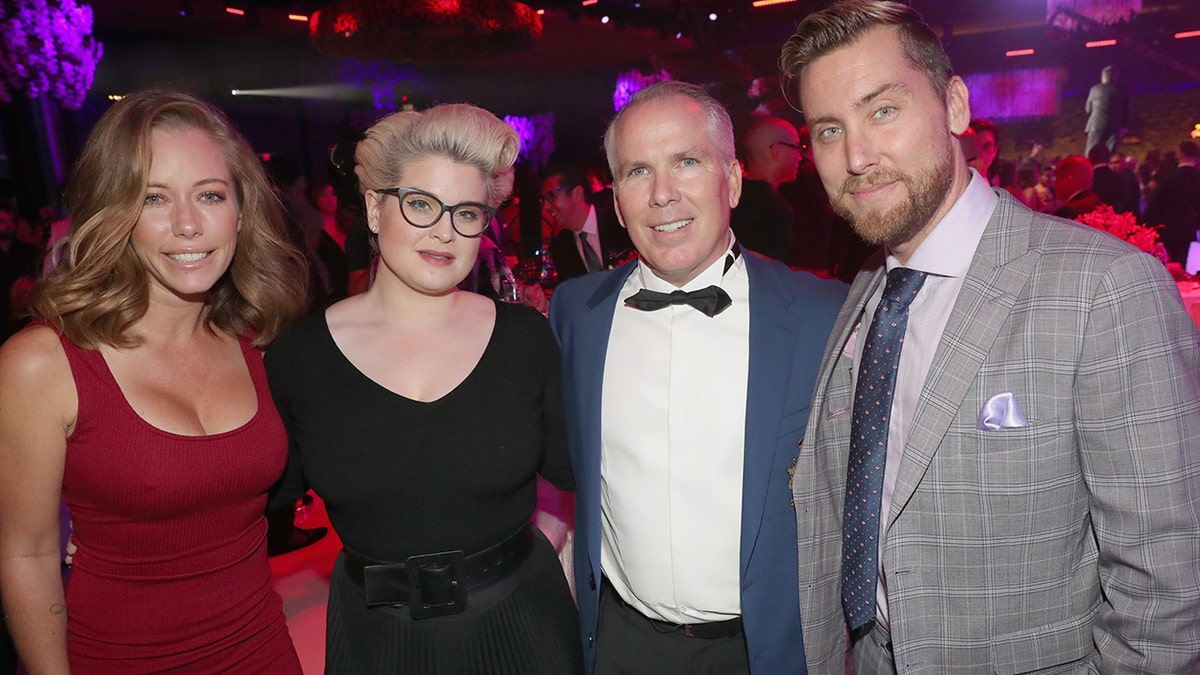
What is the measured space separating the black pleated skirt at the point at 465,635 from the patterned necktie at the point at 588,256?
3.58 m

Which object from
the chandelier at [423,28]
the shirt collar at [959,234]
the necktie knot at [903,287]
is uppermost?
the chandelier at [423,28]

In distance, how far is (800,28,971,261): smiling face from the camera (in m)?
1.58

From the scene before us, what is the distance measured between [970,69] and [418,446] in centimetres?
1257

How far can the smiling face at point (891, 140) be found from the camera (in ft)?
5.18

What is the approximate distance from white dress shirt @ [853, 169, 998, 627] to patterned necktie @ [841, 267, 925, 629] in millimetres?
22

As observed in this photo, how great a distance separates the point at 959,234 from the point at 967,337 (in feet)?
0.80

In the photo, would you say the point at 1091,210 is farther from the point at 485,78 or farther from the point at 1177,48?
the point at 485,78

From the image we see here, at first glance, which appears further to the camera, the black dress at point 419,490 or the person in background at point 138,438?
the black dress at point 419,490

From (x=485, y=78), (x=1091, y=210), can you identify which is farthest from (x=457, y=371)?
(x=485, y=78)

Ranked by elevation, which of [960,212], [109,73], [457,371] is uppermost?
[109,73]

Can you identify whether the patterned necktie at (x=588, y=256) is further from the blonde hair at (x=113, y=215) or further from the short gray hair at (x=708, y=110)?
the blonde hair at (x=113, y=215)

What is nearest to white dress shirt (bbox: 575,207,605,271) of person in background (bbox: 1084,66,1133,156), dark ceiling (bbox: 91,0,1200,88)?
dark ceiling (bbox: 91,0,1200,88)

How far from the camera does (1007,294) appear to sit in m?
1.44

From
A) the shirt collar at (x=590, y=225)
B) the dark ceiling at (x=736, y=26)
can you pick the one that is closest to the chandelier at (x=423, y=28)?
the shirt collar at (x=590, y=225)
